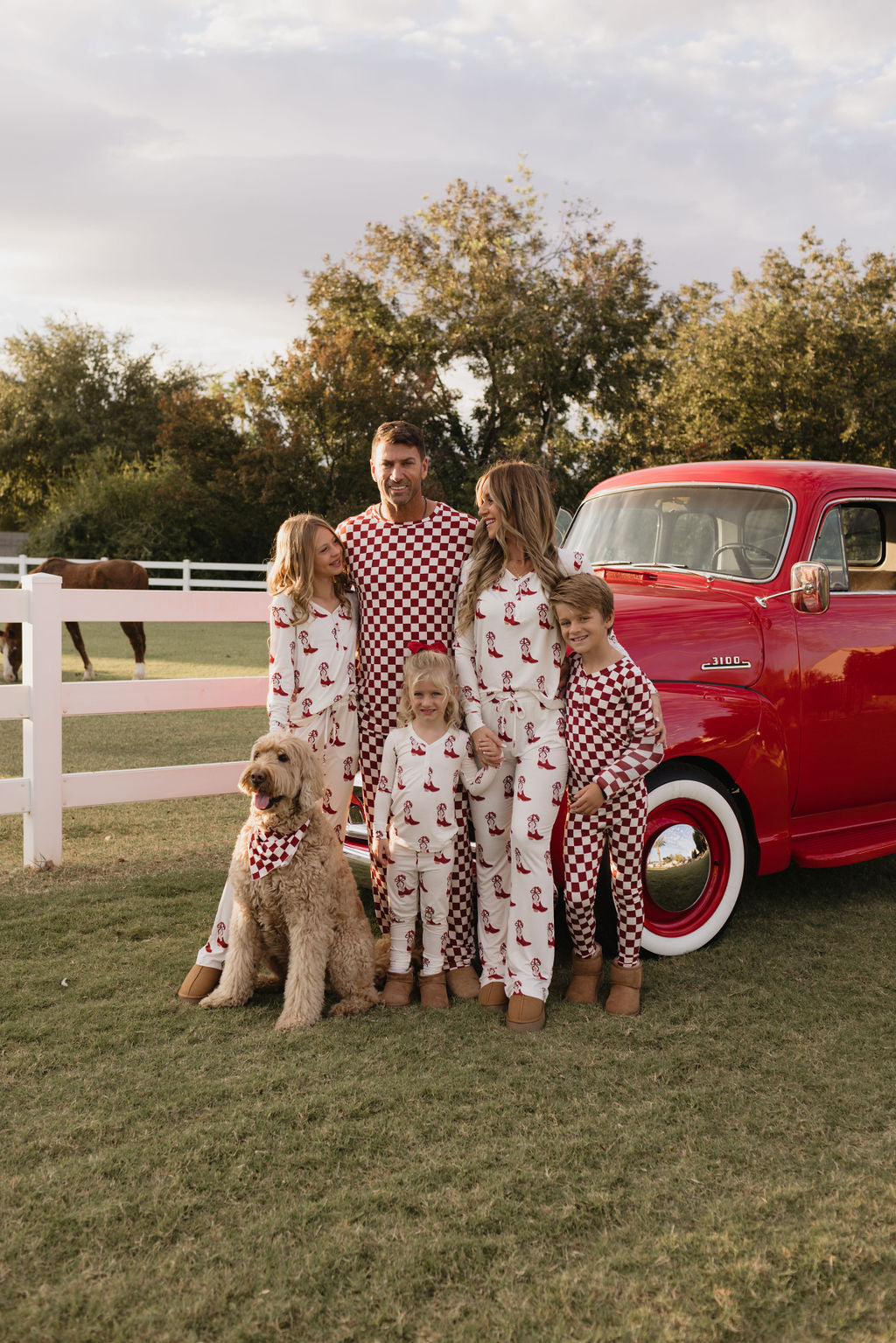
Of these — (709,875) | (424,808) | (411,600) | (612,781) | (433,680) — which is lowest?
(709,875)

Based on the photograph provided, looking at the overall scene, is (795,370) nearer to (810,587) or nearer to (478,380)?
(478,380)

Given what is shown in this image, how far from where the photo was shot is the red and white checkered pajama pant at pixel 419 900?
3.81m

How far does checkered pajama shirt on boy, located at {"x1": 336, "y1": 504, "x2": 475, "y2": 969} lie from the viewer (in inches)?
156

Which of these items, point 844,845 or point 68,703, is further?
point 68,703

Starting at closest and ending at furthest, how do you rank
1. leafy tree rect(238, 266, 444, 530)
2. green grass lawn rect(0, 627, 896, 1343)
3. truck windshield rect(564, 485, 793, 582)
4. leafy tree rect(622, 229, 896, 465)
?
green grass lawn rect(0, 627, 896, 1343) → truck windshield rect(564, 485, 793, 582) → leafy tree rect(622, 229, 896, 465) → leafy tree rect(238, 266, 444, 530)

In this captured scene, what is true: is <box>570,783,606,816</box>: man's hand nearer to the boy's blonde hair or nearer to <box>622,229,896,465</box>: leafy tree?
the boy's blonde hair

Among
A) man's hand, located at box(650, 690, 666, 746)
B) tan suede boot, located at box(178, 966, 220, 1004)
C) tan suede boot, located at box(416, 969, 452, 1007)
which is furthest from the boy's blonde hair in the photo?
tan suede boot, located at box(178, 966, 220, 1004)

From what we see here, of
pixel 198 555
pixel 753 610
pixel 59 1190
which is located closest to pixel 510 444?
pixel 198 555

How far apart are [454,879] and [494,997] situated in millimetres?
463

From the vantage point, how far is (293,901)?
3643 mm

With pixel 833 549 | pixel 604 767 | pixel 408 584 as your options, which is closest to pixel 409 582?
pixel 408 584

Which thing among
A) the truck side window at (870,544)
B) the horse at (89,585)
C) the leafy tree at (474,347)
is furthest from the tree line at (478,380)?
the truck side window at (870,544)

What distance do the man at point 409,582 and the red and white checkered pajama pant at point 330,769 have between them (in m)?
0.16

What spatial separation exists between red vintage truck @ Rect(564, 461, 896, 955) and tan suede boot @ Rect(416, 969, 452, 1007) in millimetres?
953
